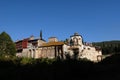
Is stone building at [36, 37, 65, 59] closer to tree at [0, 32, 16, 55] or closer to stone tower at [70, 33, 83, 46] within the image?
stone tower at [70, 33, 83, 46]

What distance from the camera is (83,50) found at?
260 ft

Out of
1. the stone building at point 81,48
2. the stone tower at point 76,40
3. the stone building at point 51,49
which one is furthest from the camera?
the stone tower at point 76,40

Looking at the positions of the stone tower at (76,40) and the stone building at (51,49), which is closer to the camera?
the stone building at (51,49)

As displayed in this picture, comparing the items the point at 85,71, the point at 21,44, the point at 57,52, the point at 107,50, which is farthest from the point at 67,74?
the point at 107,50

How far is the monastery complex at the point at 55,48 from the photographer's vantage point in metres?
78.9

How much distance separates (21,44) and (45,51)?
11.7 metres

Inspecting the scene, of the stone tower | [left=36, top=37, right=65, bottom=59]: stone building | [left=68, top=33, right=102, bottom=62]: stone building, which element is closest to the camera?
[left=36, top=37, right=65, bottom=59]: stone building

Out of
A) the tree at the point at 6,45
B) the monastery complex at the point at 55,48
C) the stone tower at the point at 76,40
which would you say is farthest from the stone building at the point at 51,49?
the tree at the point at 6,45

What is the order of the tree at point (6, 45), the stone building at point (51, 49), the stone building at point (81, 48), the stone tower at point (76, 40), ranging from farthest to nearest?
the stone tower at point (76, 40), the stone building at point (81, 48), the stone building at point (51, 49), the tree at point (6, 45)

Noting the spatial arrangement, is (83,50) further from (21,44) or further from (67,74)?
(67,74)

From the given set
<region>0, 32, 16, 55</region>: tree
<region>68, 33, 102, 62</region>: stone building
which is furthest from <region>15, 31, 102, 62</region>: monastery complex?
<region>0, 32, 16, 55</region>: tree

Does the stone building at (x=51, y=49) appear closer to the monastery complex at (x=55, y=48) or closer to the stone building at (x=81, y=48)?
the monastery complex at (x=55, y=48)

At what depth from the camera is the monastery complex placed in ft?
259

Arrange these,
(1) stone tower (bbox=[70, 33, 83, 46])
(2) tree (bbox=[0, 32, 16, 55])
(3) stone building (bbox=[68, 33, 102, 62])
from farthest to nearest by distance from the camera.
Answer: (1) stone tower (bbox=[70, 33, 83, 46]) < (3) stone building (bbox=[68, 33, 102, 62]) < (2) tree (bbox=[0, 32, 16, 55])
